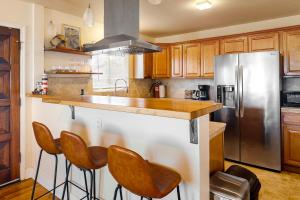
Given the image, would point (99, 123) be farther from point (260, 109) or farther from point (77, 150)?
point (260, 109)

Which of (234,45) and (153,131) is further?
(234,45)

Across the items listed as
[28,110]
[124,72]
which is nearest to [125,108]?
[28,110]

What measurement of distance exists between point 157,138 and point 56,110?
1.51m

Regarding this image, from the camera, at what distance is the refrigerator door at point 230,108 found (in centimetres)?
346

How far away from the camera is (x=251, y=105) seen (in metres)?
3.31

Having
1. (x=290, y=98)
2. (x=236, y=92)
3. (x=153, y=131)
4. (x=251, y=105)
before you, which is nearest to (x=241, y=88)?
(x=236, y=92)

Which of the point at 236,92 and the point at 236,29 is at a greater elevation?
the point at 236,29

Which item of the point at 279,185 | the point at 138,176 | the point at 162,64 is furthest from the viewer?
the point at 162,64

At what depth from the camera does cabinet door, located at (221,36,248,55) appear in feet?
12.1

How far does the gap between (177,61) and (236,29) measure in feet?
4.34

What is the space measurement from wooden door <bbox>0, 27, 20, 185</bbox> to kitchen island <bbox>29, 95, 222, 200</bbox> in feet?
2.64

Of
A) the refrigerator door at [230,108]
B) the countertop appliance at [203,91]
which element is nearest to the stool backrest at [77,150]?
the refrigerator door at [230,108]

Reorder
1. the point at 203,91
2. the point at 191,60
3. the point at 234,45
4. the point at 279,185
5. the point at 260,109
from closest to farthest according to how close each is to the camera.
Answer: the point at 279,185
the point at 260,109
the point at 234,45
the point at 191,60
the point at 203,91

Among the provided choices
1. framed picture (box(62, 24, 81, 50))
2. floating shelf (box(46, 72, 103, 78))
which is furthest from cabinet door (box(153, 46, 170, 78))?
framed picture (box(62, 24, 81, 50))
